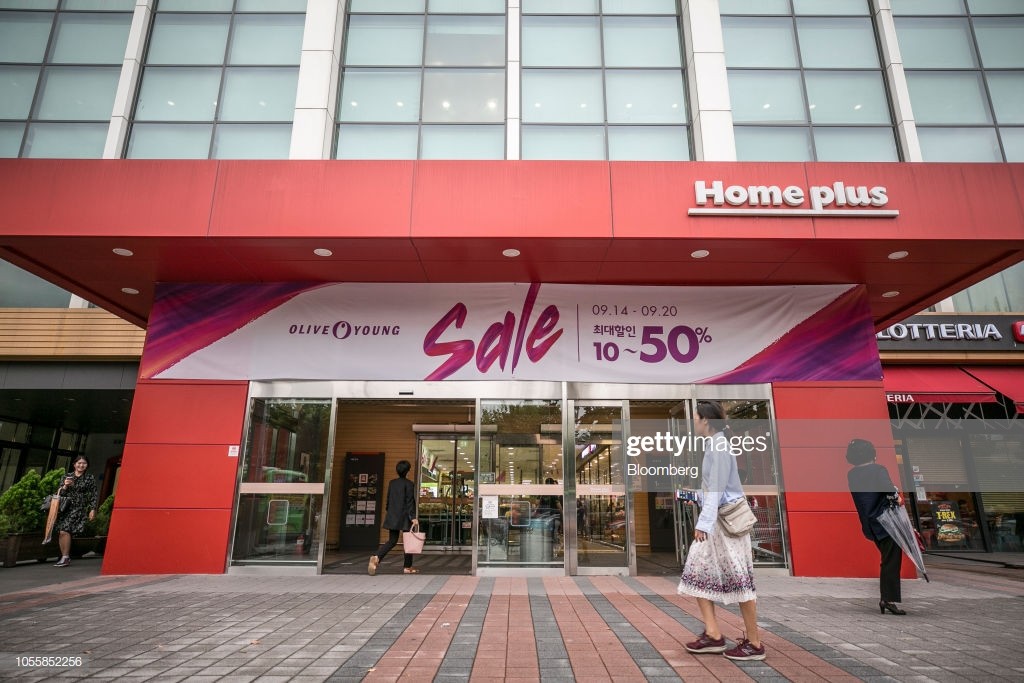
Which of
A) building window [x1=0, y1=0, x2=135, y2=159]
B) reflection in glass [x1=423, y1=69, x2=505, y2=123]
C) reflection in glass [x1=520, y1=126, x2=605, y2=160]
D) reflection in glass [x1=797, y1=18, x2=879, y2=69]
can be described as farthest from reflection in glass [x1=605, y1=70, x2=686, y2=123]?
building window [x1=0, y1=0, x2=135, y2=159]

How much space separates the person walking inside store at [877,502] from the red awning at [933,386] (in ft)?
21.0

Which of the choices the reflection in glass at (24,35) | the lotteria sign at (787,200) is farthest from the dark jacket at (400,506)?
the reflection in glass at (24,35)

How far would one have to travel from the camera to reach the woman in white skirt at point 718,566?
3.83m

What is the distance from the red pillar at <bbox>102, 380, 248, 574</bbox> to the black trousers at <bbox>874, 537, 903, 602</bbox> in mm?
7561

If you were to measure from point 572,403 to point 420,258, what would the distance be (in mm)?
2934

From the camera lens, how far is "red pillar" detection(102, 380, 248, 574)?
7.57 m

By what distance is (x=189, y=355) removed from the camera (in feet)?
27.2

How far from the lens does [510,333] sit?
840 centimetres

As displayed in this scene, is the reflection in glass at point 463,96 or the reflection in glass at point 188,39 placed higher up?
the reflection in glass at point 188,39

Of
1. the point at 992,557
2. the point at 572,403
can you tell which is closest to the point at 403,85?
the point at 572,403

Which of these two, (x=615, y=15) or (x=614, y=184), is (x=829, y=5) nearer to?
(x=615, y=15)

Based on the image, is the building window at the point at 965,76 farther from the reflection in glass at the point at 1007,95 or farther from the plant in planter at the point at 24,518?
the plant in planter at the point at 24,518

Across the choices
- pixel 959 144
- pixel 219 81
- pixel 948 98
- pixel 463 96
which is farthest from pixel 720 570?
pixel 948 98

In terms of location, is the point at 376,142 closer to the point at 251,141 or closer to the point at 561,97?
the point at 251,141
